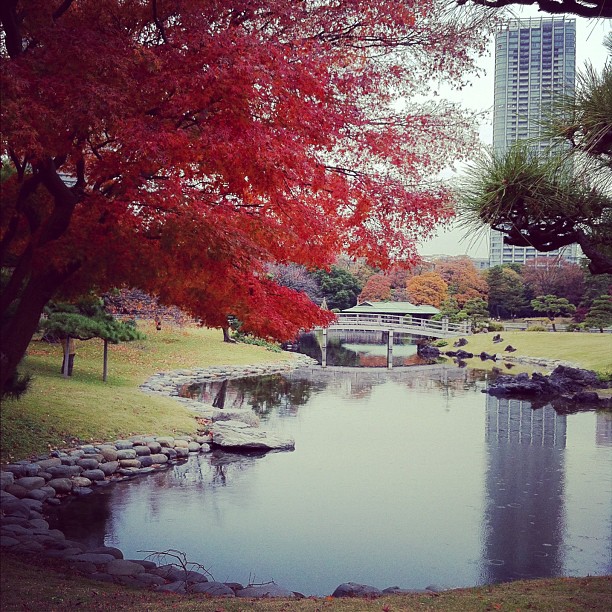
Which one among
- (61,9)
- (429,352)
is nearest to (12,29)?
(61,9)

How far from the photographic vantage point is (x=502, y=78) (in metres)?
7.36

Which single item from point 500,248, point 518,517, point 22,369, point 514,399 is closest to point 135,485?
point 518,517

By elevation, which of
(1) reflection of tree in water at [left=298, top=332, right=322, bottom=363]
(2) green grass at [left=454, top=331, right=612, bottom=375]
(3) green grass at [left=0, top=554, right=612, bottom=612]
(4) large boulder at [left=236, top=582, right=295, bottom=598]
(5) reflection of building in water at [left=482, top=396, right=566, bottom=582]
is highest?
(2) green grass at [left=454, top=331, right=612, bottom=375]

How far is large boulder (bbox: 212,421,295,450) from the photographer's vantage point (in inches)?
472

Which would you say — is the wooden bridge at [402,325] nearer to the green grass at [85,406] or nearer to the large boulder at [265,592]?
the green grass at [85,406]

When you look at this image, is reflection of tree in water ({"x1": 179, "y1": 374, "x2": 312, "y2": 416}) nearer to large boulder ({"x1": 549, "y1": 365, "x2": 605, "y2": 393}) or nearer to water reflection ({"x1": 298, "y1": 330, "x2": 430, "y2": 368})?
water reflection ({"x1": 298, "y1": 330, "x2": 430, "y2": 368})

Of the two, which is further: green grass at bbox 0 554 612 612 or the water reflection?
the water reflection

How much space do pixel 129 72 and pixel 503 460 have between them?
31.9ft

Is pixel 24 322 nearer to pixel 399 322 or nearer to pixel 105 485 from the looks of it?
pixel 105 485

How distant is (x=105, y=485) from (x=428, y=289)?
120ft

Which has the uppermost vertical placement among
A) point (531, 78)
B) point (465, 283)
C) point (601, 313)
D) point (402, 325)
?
point (531, 78)

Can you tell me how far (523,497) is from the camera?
947 cm

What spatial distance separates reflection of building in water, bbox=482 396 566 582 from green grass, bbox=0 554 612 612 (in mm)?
1489

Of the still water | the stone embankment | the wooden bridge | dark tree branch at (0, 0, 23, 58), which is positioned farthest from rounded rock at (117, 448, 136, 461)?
the wooden bridge
